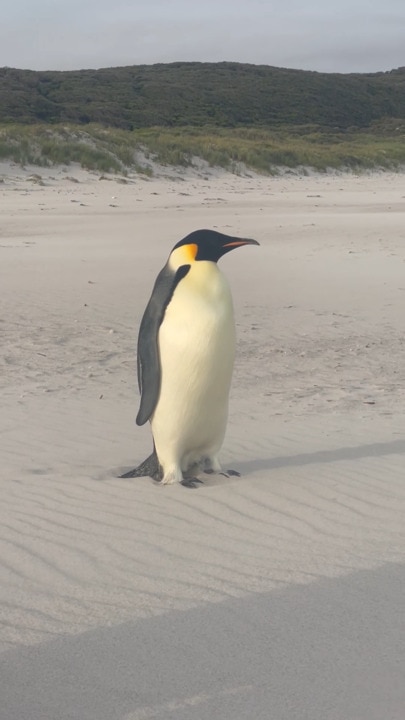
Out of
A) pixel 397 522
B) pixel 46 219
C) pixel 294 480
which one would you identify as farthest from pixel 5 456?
pixel 46 219

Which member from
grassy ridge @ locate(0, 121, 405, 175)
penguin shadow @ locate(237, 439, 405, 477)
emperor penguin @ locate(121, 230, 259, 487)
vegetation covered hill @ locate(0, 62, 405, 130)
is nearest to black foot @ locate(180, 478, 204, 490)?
emperor penguin @ locate(121, 230, 259, 487)

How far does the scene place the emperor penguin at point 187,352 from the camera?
522 centimetres

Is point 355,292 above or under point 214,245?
under

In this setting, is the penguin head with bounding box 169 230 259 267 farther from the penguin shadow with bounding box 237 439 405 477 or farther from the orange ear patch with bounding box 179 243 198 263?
the penguin shadow with bounding box 237 439 405 477

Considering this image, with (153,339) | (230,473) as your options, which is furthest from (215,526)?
(153,339)

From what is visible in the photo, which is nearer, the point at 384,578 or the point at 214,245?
the point at 384,578

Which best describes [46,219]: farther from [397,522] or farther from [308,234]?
[397,522]

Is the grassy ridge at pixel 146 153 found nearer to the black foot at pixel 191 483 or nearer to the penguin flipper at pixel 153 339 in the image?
the penguin flipper at pixel 153 339

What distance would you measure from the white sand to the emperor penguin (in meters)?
0.27

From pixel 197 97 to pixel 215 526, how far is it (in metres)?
62.5

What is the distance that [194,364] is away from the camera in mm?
5258

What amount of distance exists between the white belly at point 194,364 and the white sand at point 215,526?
0.26 metres

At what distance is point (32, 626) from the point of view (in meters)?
3.65

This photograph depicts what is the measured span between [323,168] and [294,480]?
2892 centimetres
